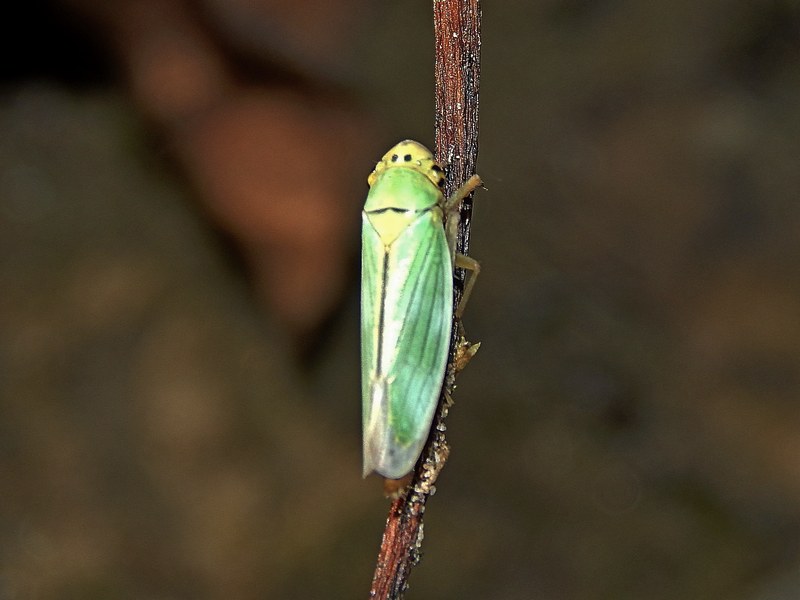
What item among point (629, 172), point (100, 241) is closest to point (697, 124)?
point (629, 172)

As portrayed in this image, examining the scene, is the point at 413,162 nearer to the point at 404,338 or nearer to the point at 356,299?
the point at 404,338

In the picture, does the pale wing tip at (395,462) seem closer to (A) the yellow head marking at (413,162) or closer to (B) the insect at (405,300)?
(B) the insect at (405,300)

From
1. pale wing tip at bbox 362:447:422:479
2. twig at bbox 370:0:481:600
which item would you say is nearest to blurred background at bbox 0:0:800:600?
pale wing tip at bbox 362:447:422:479

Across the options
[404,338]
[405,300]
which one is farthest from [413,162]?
[404,338]

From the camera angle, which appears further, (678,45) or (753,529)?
(678,45)

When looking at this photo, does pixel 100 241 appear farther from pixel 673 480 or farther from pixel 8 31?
pixel 673 480

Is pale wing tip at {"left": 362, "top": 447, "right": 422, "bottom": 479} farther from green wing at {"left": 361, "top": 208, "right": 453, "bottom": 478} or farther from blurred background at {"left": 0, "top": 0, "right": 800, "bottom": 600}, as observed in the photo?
blurred background at {"left": 0, "top": 0, "right": 800, "bottom": 600}

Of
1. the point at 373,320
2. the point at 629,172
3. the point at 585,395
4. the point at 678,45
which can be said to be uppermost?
the point at 678,45
